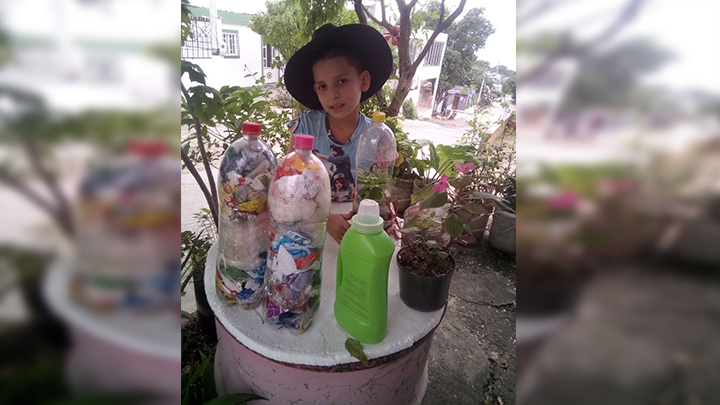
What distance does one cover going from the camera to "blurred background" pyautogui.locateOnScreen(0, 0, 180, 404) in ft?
0.89

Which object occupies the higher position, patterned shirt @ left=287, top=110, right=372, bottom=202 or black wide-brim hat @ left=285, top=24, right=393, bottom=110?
black wide-brim hat @ left=285, top=24, right=393, bottom=110

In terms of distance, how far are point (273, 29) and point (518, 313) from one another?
12.5 ft

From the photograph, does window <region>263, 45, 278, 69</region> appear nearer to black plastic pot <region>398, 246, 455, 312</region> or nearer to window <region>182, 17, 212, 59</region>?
window <region>182, 17, 212, 59</region>

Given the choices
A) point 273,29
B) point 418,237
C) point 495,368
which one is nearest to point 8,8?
point 418,237

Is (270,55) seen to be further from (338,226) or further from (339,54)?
(338,226)

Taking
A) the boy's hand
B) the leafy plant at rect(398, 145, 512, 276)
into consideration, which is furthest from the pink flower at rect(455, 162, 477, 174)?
the boy's hand

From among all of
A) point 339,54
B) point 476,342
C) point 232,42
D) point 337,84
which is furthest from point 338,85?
point 232,42

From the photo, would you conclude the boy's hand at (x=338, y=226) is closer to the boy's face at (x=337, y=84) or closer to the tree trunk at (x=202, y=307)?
the boy's face at (x=337, y=84)

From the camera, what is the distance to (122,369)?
1.10 feet

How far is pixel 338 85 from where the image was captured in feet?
5.54

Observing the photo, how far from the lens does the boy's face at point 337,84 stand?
5.45ft

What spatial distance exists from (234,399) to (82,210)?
1.08 metres

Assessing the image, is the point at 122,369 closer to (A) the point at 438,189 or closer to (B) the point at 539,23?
(B) the point at 539,23

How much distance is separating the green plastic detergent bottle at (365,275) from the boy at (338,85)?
1.39ft
